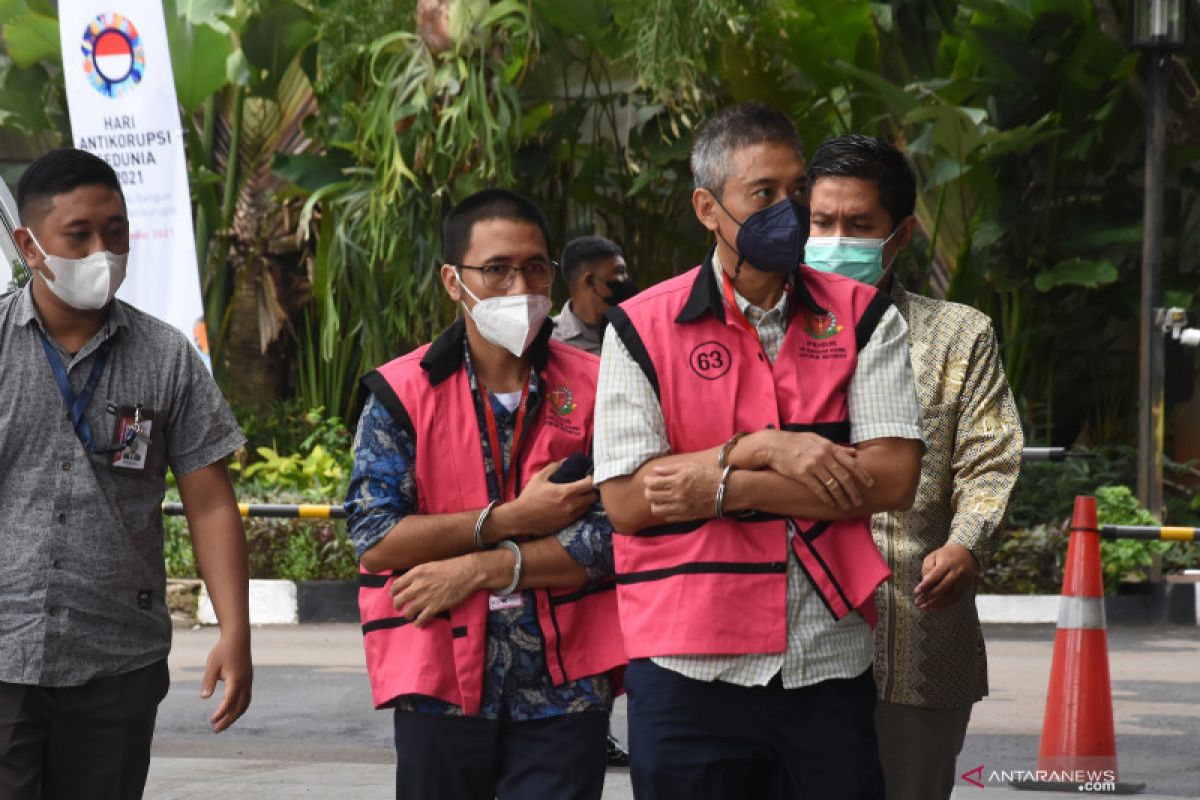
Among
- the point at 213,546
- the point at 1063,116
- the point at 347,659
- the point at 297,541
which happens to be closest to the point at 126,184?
the point at 297,541

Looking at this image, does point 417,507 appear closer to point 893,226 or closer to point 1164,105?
point 893,226

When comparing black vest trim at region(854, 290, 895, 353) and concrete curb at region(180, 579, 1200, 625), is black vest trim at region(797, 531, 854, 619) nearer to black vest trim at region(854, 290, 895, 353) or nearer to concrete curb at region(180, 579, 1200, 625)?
black vest trim at region(854, 290, 895, 353)

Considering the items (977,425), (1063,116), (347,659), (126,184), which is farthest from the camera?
(1063,116)

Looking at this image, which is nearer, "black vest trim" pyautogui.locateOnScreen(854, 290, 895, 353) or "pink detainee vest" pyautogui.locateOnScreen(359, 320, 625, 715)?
"black vest trim" pyautogui.locateOnScreen(854, 290, 895, 353)

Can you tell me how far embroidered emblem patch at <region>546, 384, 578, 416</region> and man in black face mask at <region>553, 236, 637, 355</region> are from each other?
11.7 feet

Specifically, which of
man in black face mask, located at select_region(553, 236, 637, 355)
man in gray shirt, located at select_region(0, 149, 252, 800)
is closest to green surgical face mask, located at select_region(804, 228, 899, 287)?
man in gray shirt, located at select_region(0, 149, 252, 800)

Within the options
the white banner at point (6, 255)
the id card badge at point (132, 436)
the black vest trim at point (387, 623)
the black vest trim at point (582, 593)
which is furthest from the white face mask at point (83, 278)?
the white banner at point (6, 255)

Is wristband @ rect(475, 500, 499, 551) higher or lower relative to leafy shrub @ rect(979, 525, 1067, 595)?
higher

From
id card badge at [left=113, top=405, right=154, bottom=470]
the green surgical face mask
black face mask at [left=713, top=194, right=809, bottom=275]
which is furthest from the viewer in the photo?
the green surgical face mask

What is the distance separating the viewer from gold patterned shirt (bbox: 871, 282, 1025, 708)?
3928 mm

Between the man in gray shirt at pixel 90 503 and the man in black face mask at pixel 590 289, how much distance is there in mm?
3765

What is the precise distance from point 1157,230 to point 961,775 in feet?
19.7

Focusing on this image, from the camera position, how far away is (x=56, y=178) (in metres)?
3.72

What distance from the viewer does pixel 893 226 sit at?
414cm
